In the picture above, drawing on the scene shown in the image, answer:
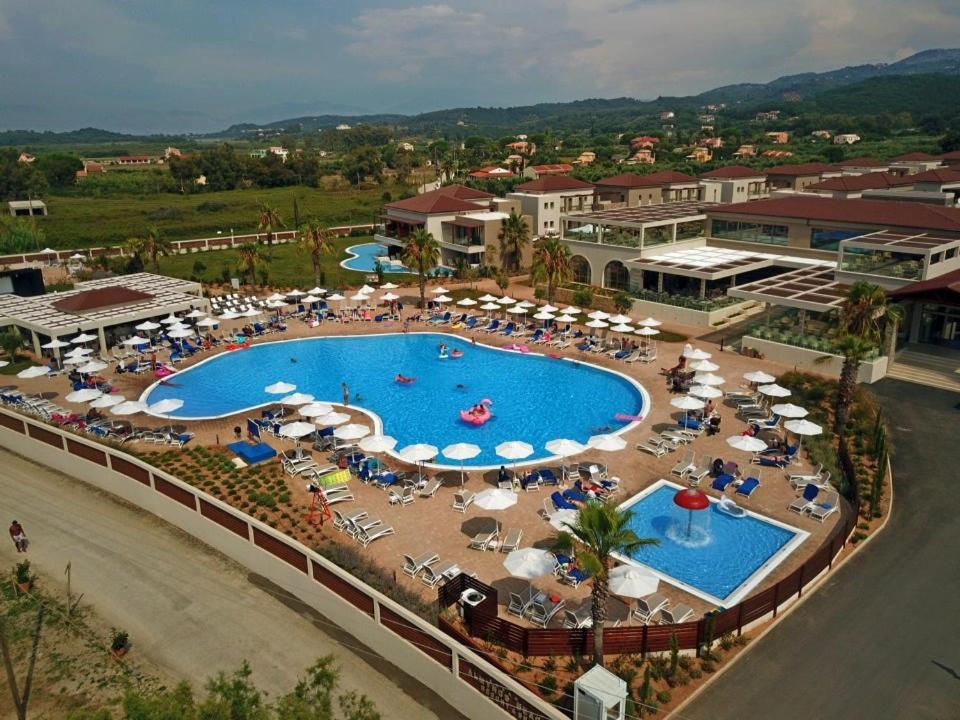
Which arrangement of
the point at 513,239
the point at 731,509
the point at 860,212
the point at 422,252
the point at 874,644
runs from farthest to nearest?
the point at 513,239
the point at 422,252
the point at 860,212
the point at 731,509
the point at 874,644

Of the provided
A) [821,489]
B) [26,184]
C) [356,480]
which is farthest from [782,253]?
[26,184]

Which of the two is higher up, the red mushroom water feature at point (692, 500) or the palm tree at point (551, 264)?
the palm tree at point (551, 264)

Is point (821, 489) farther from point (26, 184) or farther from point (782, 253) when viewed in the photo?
point (26, 184)

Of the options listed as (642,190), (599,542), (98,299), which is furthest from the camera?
(642,190)

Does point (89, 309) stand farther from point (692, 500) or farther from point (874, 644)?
point (874, 644)

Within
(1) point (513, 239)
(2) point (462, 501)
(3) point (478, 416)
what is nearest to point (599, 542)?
(2) point (462, 501)

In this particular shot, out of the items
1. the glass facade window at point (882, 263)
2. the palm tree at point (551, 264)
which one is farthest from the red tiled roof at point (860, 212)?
the palm tree at point (551, 264)

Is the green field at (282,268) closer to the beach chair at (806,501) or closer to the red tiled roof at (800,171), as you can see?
the beach chair at (806,501)
